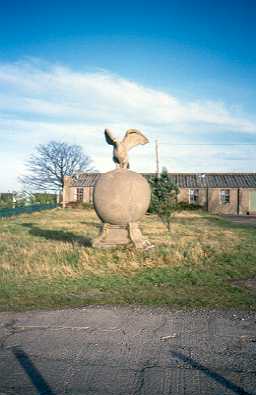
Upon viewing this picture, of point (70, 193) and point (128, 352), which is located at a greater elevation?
point (70, 193)

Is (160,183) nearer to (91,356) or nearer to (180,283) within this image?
(180,283)

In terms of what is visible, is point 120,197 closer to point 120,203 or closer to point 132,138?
point 120,203

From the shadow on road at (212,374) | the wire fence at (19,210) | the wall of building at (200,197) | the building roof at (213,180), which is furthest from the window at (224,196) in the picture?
the shadow on road at (212,374)

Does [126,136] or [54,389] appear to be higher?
[126,136]

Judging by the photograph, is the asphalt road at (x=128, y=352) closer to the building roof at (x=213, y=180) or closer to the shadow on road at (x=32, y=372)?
the shadow on road at (x=32, y=372)

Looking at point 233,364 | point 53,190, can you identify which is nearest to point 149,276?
point 233,364

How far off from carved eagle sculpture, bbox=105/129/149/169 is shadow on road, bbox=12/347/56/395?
7.11 meters

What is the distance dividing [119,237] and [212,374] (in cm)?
677

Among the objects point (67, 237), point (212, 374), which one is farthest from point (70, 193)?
point (212, 374)

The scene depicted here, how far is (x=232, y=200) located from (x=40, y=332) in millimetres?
39222

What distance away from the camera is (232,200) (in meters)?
40.9

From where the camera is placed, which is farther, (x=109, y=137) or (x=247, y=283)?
(x=109, y=137)

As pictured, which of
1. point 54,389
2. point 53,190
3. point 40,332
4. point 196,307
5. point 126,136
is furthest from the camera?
point 53,190

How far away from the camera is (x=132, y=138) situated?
34.0ft
